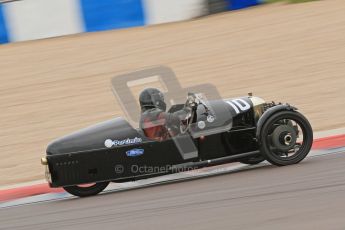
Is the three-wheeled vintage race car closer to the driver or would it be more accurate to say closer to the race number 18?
the driver

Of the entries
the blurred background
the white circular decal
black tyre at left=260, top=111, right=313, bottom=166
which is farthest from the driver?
the blurred background

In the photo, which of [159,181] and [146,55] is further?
[146,55]

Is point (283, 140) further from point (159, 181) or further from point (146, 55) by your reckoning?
point (146, 55)

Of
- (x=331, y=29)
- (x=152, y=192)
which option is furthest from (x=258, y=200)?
(x=331, y=29)

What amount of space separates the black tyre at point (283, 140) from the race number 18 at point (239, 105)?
0.40m

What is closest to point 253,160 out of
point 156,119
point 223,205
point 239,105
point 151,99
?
point 239,105

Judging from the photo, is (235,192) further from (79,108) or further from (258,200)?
(79,108)

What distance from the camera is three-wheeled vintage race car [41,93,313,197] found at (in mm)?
7426

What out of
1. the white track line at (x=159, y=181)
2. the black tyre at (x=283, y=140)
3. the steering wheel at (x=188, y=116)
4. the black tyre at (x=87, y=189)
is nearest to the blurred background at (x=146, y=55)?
the white track line at (x=159, y=181)

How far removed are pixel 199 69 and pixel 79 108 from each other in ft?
8.91

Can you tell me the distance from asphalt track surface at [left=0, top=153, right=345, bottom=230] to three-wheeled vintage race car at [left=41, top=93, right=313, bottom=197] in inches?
7.6

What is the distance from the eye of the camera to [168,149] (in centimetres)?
743

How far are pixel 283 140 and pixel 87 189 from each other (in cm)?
214

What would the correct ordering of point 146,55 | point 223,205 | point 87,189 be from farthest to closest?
point 146,55 < point 87,189 < point 223,205
